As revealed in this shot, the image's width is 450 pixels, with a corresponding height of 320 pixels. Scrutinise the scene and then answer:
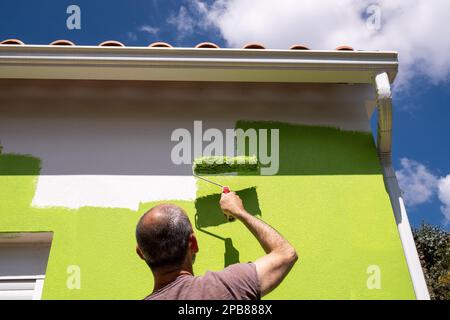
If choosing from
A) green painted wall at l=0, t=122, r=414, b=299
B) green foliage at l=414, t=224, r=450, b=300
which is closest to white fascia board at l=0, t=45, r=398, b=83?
green painted wall at l=0, t=122, r=414, b=299

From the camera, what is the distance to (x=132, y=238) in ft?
8.75

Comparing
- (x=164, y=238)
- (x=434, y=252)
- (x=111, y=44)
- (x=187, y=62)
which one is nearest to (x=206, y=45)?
(x=187, y=62)

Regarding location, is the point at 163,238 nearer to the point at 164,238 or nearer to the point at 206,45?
the point at 164,238

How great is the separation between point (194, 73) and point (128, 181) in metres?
0.96

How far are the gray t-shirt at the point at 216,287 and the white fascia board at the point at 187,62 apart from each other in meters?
1.81

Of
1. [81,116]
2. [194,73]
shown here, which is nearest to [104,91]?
→ [81,116]

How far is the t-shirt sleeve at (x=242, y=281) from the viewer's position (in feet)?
5.04

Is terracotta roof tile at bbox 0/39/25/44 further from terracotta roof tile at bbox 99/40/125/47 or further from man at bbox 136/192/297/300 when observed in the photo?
man at bbox 136/192/297/300

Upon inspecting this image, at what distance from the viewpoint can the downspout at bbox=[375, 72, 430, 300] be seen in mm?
2629

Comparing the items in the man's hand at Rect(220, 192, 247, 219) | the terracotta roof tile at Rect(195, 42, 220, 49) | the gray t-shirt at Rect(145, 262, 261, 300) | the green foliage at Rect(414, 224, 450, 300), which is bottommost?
the gray t-shirt at Rect(145, 262, 261, 300)

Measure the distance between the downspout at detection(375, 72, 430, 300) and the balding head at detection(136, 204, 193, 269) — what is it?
1749 mm

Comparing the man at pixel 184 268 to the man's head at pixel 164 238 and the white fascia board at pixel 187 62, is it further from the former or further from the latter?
the white fascia board at pixel 187 62
